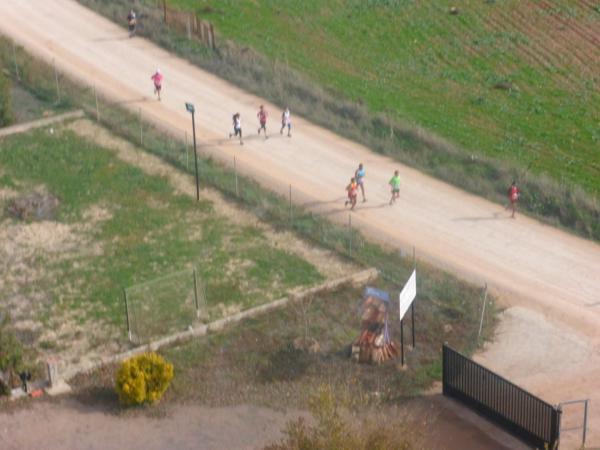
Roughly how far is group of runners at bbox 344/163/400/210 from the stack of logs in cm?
871

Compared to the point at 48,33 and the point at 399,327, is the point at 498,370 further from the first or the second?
the point at 48,33

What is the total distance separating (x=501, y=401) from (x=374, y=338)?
160 inches

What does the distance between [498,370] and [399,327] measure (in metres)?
2.95

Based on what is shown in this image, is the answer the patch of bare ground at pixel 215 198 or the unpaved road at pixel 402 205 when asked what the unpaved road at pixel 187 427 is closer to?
the unpaved road at pixel 402 205

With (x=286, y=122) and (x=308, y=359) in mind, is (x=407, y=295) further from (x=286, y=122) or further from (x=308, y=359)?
(x=286, y=122)

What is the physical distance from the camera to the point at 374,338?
29953 mm

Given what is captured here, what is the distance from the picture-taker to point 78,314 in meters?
32.7

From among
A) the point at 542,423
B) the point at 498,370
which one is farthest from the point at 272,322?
the point at 542,423

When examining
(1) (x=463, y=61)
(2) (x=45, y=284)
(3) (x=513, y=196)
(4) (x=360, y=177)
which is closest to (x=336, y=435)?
(2) (x=45, y=284)

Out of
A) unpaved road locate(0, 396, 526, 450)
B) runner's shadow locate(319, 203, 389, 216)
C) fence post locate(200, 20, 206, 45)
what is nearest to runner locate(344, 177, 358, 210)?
runner's shadow locate(319, 203, 389, 216)

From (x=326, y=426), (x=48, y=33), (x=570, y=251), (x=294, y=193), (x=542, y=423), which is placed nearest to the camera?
(x=326, y=426)

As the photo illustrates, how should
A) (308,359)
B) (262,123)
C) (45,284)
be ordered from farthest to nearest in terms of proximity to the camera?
(262,123) → (45,284) → (308,359)

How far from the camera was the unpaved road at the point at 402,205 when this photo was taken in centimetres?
3102

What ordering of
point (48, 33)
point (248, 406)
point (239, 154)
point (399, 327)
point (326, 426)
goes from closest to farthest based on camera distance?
point (326, 426)
point (248, 406)
point (399, 327)
point (239, 154)
point (48, 33)
